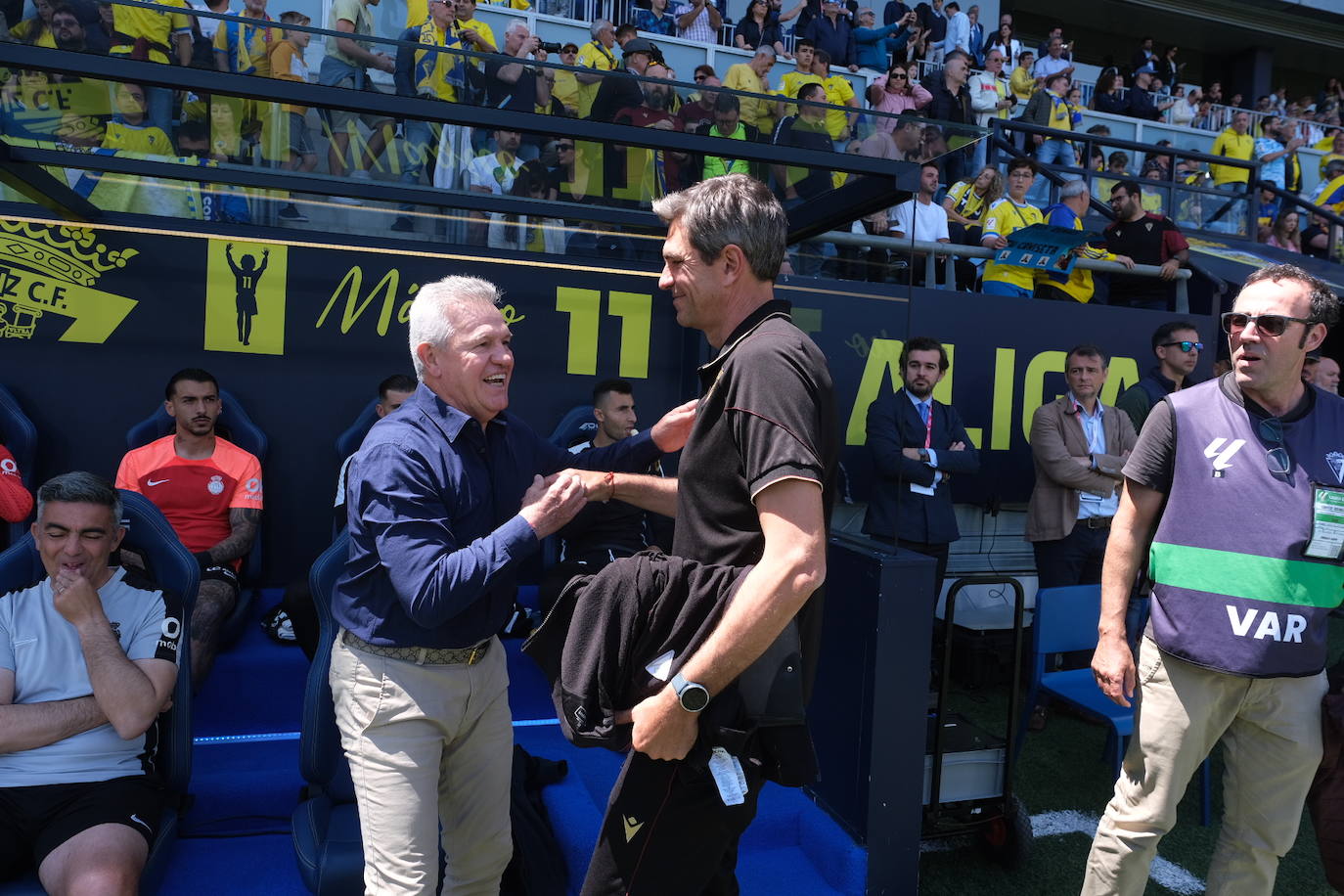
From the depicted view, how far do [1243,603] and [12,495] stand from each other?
461 cm

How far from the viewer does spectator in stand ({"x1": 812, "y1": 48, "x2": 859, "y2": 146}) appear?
288cm

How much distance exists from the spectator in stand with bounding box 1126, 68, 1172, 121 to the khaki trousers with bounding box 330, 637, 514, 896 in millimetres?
14539

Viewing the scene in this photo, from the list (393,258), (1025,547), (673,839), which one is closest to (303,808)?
(673,839)

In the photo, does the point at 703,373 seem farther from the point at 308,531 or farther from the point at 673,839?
the point at 308,531

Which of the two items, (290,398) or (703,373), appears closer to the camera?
(703,373)

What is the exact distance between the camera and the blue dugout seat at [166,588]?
2.66 m

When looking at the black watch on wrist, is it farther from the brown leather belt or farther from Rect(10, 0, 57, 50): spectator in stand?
Rect(10, 0, 57, 50): spectator in stand

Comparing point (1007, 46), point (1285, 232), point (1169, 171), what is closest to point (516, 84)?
point (1169, 171)

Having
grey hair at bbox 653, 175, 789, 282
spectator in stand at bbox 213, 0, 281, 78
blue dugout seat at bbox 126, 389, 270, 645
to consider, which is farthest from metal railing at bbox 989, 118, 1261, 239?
grey hair at bbox 653, 175, 789, 282

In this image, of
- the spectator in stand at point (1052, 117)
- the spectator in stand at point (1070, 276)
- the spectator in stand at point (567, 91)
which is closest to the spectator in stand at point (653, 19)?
the spectator in stand at point (1052, 117)

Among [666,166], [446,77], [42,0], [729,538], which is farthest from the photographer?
[666,166]

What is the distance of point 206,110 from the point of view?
9.74 feet

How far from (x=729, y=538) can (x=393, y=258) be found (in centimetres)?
401

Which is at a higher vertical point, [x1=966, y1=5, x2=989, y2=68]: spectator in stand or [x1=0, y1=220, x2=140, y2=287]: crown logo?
[x1=966, y1=5, x2=989, y2=68]: spectator in stand
